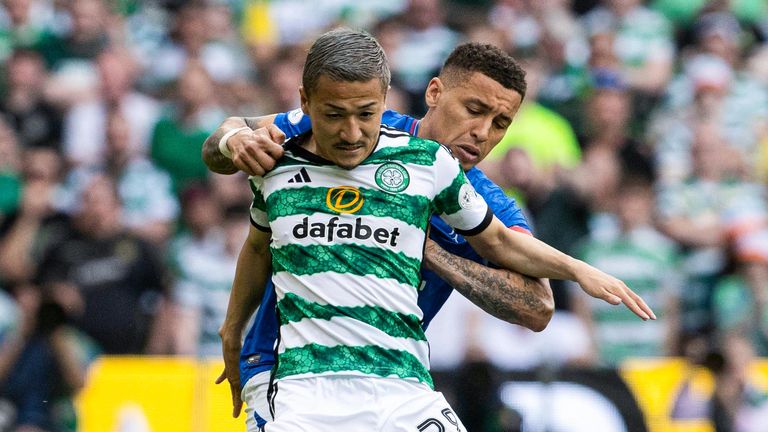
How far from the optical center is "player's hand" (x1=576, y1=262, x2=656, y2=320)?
4727 millimetres

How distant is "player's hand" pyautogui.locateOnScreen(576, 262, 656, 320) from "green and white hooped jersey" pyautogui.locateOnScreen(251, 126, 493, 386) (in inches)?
21.9

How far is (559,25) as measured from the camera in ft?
43.8

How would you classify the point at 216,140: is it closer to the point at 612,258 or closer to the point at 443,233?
the point at 443,233

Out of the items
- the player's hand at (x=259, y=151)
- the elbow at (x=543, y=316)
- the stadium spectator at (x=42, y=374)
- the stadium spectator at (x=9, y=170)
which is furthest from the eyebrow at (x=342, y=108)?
the stadium spectator at (x=9, y=170)

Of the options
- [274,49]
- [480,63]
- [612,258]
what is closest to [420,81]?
[274,49]

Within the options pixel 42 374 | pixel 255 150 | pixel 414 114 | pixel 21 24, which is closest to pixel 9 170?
pixel 21 24

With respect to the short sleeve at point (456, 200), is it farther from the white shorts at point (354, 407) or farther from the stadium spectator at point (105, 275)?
the stadium spectator at point (105, 275)

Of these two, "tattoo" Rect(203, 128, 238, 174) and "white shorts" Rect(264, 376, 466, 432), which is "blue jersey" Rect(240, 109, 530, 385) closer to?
"tattoo" Rect(203, 128, 238, 174)

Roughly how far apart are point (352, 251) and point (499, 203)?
0.95 metres

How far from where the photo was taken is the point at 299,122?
17.5 feet

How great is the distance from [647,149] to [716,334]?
2456 mm

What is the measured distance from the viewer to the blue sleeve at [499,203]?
5.30 metres

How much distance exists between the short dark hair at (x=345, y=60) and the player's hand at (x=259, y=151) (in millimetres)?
223

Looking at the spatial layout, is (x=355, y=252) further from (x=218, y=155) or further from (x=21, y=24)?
(x=21, y=24)
